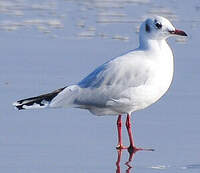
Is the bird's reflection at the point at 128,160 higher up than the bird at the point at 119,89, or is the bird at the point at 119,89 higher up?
the bird at the point at 119,89

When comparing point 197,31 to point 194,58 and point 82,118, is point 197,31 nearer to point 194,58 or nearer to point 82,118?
point 194,58

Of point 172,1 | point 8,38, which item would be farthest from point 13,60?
point 172,1

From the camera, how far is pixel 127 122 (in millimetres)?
8109

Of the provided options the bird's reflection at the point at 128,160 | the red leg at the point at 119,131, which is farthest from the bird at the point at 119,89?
the bird's reflection at the point at 128,160

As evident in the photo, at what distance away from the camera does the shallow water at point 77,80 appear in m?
7.26

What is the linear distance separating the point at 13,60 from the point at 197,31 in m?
3.00

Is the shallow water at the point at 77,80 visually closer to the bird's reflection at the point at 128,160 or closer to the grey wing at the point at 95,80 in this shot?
the bird's reflection at the point at 128,160

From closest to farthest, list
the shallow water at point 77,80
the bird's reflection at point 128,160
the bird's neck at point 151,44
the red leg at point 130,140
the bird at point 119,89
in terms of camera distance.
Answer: the bird's reflection at point 128,160 → the shallow water at point 77,80 → the red leg at point 130,140 → the bird at point 119,89 → the bird's neck at point 151,44

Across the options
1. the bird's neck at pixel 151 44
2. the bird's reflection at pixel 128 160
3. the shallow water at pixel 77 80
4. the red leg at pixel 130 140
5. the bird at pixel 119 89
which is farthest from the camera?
the bird's neck at pixel 151 44

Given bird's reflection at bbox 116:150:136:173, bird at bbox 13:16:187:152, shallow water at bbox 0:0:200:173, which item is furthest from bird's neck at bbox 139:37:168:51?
bird's reflection at bbox 116:150:136:173

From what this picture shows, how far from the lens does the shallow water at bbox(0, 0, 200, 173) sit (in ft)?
23.8

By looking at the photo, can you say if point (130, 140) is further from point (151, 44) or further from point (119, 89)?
point (151, 44)

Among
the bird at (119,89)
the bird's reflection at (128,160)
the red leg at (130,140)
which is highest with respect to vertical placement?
the bird at (119,89)

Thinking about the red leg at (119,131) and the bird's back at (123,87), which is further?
the bird's back at (123,87)
